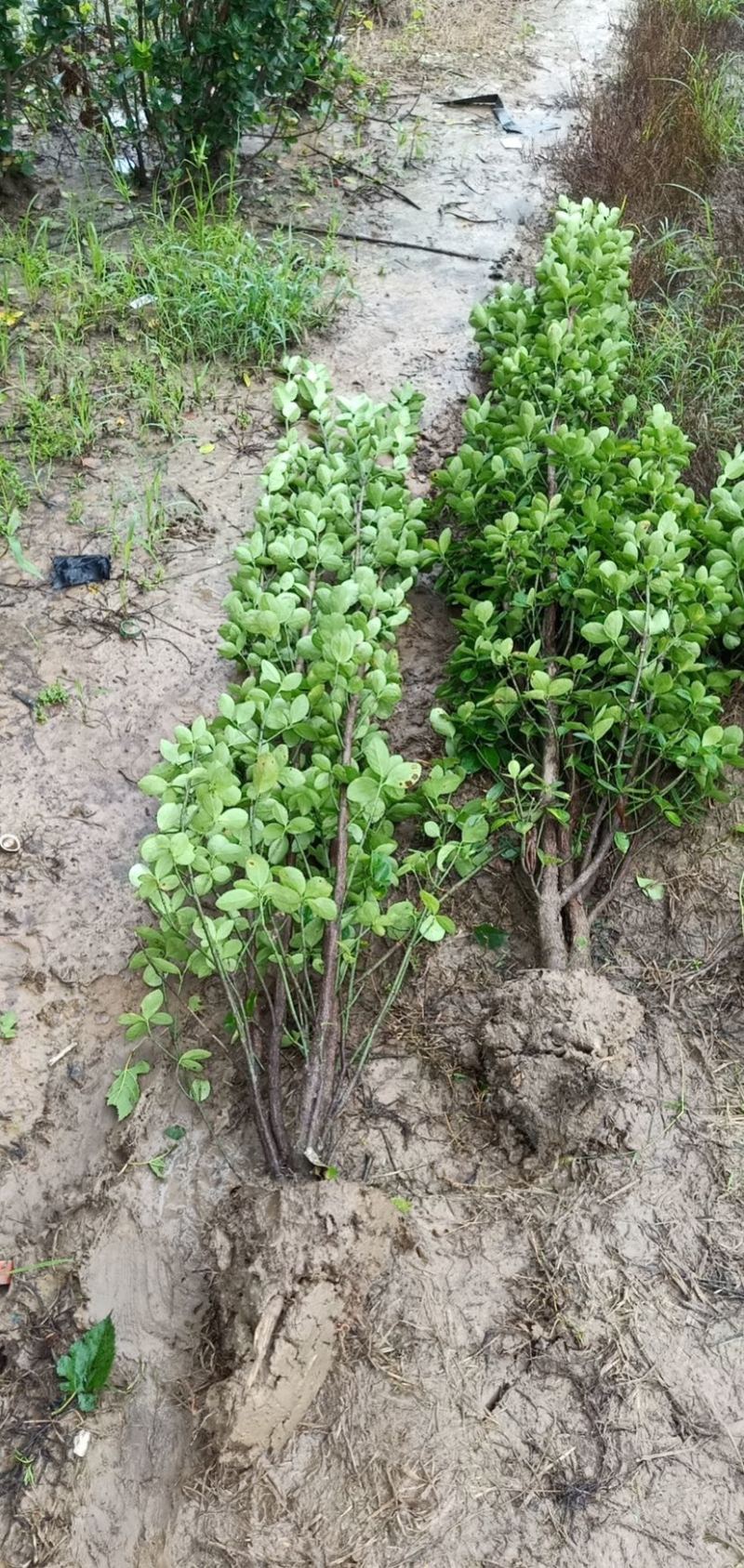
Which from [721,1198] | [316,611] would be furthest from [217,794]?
[721,1198]

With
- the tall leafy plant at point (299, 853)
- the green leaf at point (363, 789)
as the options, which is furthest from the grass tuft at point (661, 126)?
the green leaf at point (363, 789)

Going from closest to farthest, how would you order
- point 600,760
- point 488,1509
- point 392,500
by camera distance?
1. point 488,1509
2. point 600,760
3. point 392,500

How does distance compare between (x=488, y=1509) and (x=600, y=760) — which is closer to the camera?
(x=488, y=1509)

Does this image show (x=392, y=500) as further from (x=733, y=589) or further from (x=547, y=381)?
(x=733, y=589)

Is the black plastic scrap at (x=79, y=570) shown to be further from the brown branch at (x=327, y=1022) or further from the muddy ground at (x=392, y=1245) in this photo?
the brown branch at (x=327, y=1022)

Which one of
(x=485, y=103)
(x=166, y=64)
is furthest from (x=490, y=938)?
(x=485, y=103)

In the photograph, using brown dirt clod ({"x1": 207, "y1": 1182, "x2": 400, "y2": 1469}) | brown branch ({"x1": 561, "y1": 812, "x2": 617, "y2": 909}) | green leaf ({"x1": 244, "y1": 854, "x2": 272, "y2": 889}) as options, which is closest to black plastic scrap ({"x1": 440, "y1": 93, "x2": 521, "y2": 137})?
brown branch ({"x1": 561, "y1": 812, "x2": 617, "y2": 909})

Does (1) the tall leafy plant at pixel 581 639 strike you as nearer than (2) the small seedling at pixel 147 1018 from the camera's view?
No

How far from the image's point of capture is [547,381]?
3508 millimetres

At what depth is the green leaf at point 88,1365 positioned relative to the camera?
6.28 ft

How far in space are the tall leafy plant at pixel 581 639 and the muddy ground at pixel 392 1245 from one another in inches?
6.3

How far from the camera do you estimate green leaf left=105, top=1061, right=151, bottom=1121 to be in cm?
225

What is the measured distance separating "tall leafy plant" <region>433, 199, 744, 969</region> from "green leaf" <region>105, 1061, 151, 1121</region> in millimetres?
961

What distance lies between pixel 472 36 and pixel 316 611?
20.2 ft
